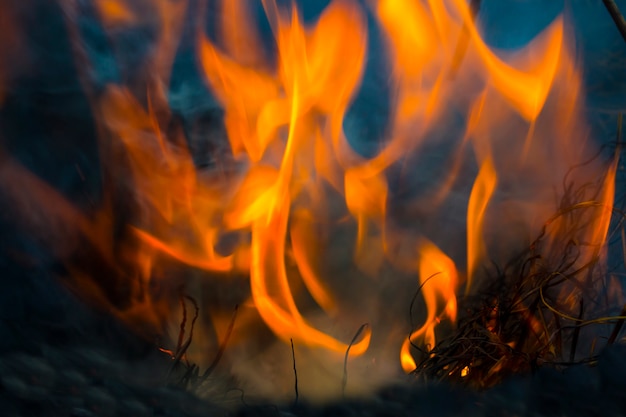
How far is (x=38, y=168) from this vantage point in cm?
125

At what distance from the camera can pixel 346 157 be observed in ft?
4.83

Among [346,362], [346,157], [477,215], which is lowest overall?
[346,362]

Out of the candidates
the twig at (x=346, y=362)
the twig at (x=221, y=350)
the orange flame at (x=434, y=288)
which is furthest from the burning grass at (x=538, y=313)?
the twig at (x=221, y=350)

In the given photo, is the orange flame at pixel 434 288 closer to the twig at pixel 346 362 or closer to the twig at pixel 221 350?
the twig at pixel 346 362

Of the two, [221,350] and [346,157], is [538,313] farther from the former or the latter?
[221,350]

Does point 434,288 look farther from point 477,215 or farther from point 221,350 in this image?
point 221,350

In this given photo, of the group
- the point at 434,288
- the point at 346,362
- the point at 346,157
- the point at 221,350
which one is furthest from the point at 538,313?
the point at 221,350

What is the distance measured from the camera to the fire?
4.55ft

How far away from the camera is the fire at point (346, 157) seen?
1388 millimetres

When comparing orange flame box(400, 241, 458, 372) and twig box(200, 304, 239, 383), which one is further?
orange flame box(400, 241, 458, 372)

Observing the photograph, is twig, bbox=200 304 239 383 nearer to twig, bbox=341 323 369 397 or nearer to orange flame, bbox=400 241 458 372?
twig, bbox=341 323 369 397

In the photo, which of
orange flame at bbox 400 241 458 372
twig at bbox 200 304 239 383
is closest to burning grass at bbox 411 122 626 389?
orange flame at bbox 400 241 458 372

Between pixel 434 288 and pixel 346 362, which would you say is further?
pixel 434 288

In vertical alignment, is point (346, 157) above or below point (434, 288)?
above
